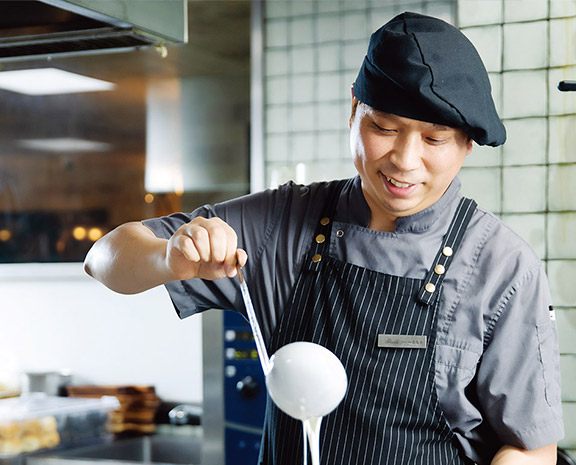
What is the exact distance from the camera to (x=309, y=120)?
9.84 ft

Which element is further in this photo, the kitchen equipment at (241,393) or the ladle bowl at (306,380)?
the kitchen equipment at (241,393)

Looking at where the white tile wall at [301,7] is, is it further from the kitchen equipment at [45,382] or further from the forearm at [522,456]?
the forearm at [522,456]

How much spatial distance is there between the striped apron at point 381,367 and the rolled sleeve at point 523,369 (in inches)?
3.8

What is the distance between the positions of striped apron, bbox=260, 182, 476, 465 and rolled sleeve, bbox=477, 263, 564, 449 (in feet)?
0.31

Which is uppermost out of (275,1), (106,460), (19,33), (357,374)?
(275,1)

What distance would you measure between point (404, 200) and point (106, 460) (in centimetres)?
224

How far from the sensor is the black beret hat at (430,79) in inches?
46.0

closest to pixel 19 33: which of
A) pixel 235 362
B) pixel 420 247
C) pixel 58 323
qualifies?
pixel 420 247

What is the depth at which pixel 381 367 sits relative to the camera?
50.9 inches

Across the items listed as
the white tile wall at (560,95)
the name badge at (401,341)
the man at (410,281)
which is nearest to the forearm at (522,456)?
the man at (410,281)

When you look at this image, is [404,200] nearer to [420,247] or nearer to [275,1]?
[420,247]

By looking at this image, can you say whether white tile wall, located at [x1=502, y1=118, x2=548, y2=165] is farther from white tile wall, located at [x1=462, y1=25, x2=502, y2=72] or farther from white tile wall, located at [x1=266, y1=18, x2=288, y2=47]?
white tile wall, located at [x1=266, y1=18, x2=288, y2=47]

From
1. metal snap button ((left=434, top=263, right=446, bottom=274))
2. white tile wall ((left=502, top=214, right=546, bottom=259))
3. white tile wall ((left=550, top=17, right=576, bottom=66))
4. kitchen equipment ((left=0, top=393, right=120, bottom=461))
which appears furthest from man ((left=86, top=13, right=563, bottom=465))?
kitchen equipment ((left=0, top=393, right=120, bottom=461))

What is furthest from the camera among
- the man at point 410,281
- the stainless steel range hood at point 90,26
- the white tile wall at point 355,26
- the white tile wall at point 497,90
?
the white tile wall at point 355,26
